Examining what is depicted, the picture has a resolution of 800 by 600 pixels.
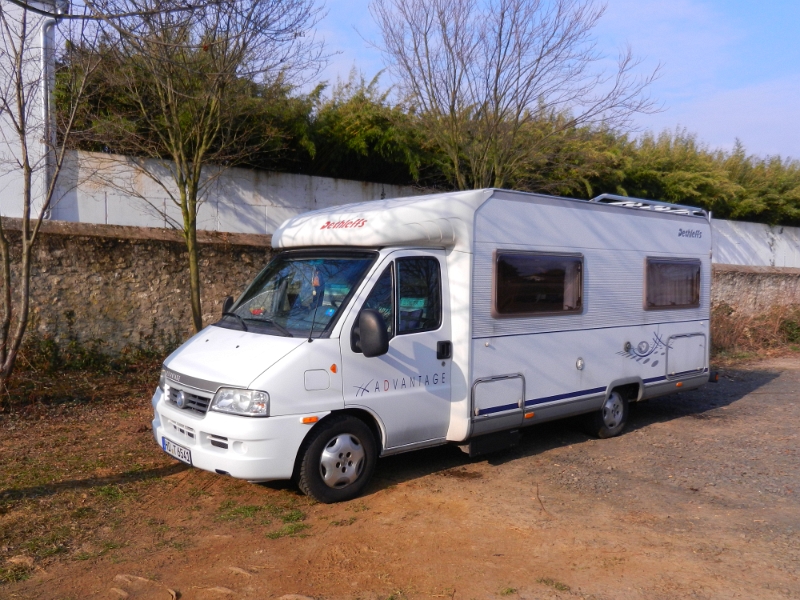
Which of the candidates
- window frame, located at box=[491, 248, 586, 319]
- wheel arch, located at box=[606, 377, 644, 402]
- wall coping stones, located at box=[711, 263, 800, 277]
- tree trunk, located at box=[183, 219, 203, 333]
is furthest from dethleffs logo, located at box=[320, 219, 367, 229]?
wall coping stones, located at box=[711, 263, 800, 277]

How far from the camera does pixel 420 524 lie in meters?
5.55

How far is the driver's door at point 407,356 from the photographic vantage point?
5988 mm

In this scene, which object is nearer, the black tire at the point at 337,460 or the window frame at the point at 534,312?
the black tire at the point at 337,460

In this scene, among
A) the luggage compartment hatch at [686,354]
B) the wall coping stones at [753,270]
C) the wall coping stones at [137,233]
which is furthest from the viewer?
the wall coping stones at [753,270]

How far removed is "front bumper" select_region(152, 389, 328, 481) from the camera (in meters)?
5.48

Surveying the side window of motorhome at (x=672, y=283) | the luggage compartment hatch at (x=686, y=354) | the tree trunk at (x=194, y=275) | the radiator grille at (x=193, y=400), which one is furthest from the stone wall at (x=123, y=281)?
the luggage compartment hatch at (x=686, y=354)

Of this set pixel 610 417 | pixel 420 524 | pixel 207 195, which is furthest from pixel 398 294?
pixel 207 195

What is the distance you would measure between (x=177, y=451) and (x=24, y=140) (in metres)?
4.55

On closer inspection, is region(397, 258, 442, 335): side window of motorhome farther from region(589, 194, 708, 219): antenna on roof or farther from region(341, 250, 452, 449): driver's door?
region(589, 194, 708, 219): antenna on roof

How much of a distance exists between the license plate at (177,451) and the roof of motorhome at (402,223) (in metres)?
2.18

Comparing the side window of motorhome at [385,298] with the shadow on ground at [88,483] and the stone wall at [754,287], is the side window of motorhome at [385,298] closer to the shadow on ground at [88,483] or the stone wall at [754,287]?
the shadow on ground at [88,483]

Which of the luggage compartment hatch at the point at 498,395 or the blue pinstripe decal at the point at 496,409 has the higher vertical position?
the luggage compartment hatch at the point at 498,395

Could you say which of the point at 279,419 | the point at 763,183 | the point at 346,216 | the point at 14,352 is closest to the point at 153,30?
the point at 346,216

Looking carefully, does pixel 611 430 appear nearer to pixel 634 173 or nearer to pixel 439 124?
pixel 439 124
